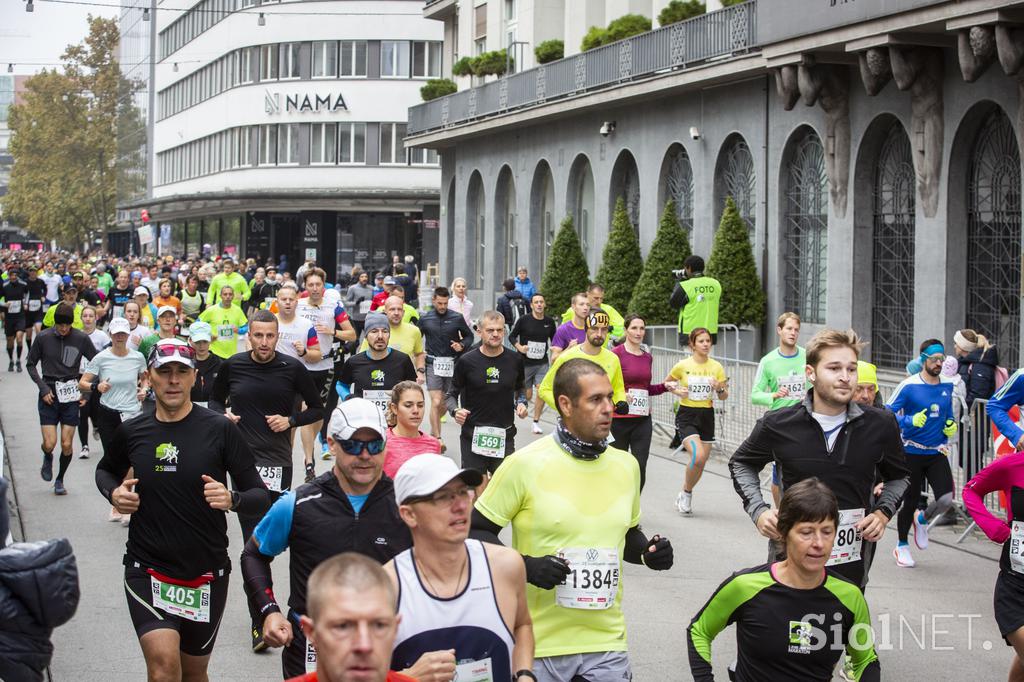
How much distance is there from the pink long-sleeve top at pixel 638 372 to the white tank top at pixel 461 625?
863 cm

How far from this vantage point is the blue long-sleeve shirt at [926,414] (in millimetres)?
11523

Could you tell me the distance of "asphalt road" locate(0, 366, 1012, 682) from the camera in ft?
28.3

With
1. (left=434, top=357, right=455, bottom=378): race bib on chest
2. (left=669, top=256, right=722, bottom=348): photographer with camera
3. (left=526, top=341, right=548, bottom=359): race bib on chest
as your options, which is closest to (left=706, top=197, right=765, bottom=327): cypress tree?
(left=669, top=256, right=722, bottom=348): photographer with camera

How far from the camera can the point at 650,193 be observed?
32.2 m

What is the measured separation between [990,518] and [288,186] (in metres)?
59.5

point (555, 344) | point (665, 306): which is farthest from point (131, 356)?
point (665, 306)

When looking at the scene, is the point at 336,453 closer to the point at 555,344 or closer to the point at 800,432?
the point at 800,432

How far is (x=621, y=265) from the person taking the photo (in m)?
31.7

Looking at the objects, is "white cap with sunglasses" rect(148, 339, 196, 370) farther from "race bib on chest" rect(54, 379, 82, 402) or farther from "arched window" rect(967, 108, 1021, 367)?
"arched window" rect(967, 108, 1021, 367)

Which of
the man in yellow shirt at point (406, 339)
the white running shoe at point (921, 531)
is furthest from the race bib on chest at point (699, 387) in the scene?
the man in yellow shirt at point (406, 339)

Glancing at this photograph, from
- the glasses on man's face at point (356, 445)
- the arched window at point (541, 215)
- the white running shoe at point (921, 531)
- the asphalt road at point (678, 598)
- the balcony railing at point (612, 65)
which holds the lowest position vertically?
the asphalt road at point (678, 598)

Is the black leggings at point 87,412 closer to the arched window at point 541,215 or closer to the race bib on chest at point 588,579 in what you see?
the race bib on chest at point 588,579

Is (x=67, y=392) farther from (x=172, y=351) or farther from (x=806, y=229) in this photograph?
(x=806, y=229)

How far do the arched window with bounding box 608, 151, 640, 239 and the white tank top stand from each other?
96.1 feet
